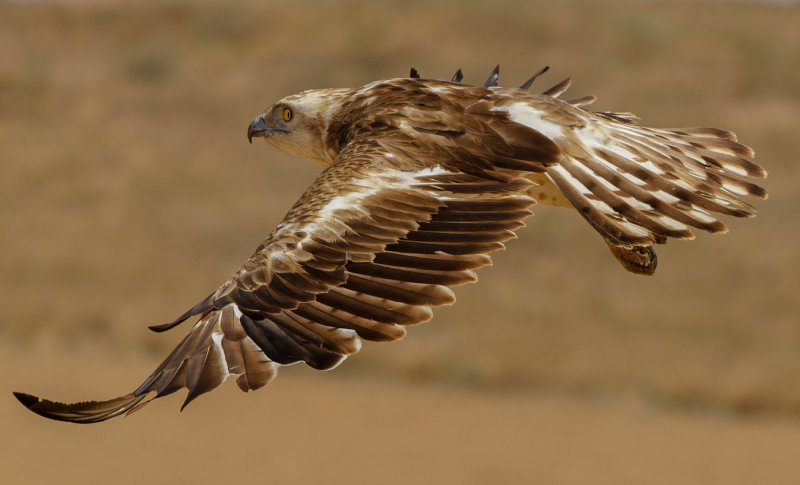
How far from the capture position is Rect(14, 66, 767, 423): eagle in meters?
5.01

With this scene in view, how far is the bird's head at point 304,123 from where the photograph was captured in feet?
22.5

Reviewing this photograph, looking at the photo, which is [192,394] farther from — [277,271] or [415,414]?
[415,414]

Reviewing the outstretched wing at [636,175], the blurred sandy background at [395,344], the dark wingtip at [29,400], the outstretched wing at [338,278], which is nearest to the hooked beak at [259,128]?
the outstretched wing at [636,175]

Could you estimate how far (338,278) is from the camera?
5.12 metres

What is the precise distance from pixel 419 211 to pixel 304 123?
1.85 meters

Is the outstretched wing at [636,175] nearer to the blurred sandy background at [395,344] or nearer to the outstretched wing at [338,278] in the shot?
the outstretched wing at [338,278]

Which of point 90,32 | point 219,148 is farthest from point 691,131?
point 90,32

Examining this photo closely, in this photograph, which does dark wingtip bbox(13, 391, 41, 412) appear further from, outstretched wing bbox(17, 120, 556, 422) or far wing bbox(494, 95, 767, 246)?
far wing bbox(494, 95, 767, 246)

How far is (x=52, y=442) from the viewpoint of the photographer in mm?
20375

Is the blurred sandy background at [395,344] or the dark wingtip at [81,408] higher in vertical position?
the blurred sandy background at [395,344]

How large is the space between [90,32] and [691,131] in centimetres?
3192

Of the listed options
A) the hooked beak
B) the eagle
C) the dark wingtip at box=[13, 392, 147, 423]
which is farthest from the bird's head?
the dark wingtip at box=[13, 392, 147, 423]

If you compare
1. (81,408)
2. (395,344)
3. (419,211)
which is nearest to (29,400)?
(81,408)

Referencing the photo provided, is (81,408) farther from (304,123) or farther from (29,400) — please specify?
(304,123)
